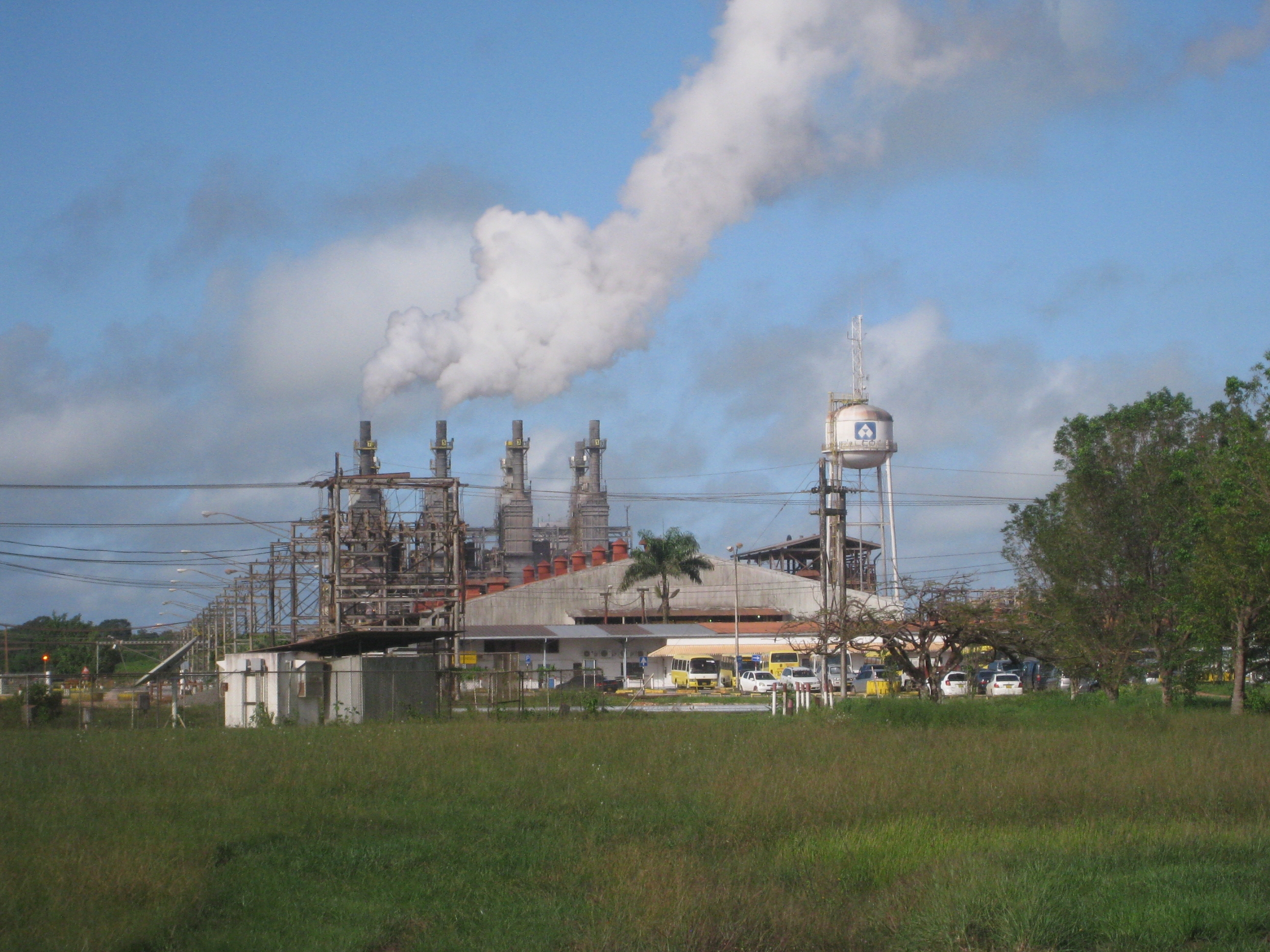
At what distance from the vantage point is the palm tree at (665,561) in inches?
3182

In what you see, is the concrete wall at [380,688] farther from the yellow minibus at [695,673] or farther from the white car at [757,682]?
the yellow minibus at [695,673]

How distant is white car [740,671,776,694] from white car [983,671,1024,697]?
10.4 meters

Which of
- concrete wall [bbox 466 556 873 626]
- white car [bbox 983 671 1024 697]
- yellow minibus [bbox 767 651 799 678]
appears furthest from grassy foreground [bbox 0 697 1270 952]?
concrete wall [bbox 466 556 873 626]

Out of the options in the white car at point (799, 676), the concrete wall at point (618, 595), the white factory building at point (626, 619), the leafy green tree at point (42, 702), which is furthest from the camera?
the concrete wall at point (618, 595)

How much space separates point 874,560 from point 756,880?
8729 cm

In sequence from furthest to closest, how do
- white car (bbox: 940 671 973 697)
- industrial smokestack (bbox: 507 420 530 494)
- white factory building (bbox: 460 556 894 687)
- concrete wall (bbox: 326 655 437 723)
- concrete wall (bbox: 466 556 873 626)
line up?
industrial smokestack (bbox: 507 420 530 494)
concrete wall (bbox: 466 556 873 626)
white factory building (bbox: 460 556 894 687)
white car (bbox: 940 671 973 697)
concrete wall (bbox: 326 655 437 723)

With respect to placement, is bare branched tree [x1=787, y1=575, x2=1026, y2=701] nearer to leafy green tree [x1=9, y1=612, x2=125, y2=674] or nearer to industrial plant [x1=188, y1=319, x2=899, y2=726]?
industrial plant [x1=188, y1=319, x2=899, y2=726]

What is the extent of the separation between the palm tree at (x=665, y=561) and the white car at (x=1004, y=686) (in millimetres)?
28412

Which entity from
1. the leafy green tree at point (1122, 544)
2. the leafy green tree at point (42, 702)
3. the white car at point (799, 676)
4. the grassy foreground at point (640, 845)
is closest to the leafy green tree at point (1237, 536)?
the leafy green tree at point (1122, 544)

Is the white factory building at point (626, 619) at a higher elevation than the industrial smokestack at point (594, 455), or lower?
lower

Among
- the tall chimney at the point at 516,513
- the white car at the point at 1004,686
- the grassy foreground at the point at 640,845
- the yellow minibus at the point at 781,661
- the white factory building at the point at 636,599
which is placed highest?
the tall chimney at the point at 516,513

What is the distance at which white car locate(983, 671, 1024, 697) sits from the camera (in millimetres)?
54500

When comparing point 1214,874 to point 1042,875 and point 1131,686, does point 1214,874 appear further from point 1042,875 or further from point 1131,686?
point 1131,686

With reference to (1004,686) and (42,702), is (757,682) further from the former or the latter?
(42,702)
